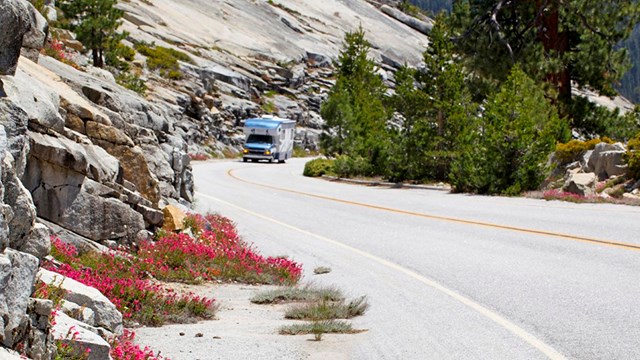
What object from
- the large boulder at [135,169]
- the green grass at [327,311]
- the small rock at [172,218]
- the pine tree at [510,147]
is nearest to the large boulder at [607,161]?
the pine tree at [510,147]

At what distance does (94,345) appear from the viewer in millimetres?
4863

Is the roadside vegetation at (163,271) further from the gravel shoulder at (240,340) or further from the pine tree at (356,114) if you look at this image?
the pine tree at (356,114)

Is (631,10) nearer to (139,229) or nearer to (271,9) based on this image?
(139,229)

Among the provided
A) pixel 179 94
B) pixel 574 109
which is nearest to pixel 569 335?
pixel 574 109

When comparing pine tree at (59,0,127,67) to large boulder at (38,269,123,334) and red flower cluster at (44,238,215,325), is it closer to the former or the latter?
red flower cluster at (44,238,215,325)

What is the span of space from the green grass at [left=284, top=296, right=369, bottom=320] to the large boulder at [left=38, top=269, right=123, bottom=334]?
2.30m

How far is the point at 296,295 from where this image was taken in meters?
8.91

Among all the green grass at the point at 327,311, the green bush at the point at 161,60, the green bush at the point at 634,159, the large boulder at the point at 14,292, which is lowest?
the green bush at the point at 161,60

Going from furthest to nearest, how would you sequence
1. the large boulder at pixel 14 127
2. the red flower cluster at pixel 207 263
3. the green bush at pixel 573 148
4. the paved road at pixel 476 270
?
the green bush at pixel 573 148, the red flower cluster at pixel 207 263, the paved road at pixel 476 270, the large boulder at pixel 14 127

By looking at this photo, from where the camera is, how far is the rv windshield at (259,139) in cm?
5666

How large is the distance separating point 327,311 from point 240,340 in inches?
54.1

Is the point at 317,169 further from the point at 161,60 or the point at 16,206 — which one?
the point at 16,206

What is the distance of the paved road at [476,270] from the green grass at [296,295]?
55 cm

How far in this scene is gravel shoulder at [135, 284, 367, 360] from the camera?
6.20 metres
